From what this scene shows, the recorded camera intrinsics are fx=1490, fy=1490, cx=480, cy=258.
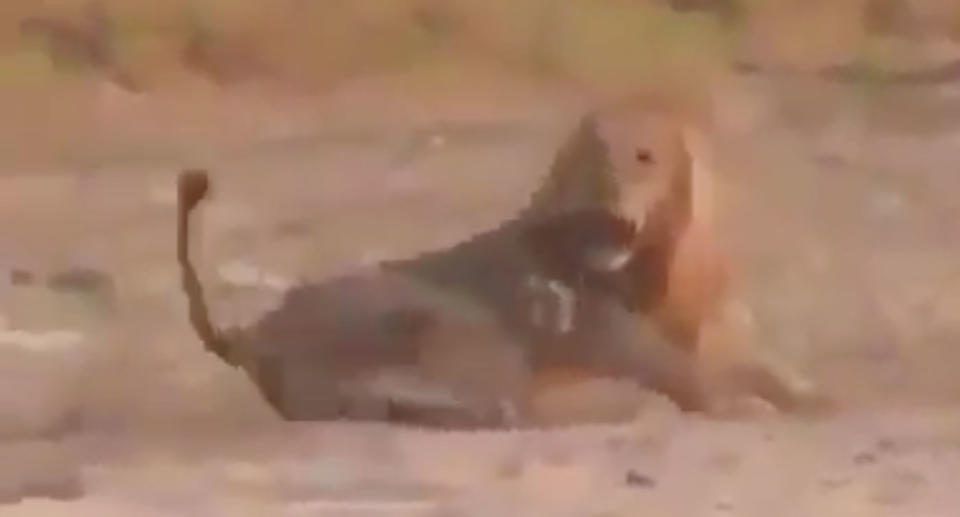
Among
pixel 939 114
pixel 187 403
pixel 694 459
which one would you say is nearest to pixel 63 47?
pixel 187 403

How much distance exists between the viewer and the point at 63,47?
1135 mm

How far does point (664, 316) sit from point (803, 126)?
0.28 meters

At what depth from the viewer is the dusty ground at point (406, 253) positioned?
0.94 metres

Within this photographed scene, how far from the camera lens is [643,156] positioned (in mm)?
990

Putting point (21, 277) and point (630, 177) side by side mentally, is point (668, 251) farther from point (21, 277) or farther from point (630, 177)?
point (21, 277)

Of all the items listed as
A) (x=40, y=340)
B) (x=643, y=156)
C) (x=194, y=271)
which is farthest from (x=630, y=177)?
(x=40, y=340)

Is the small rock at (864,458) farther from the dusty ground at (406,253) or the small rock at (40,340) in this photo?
the small rock at (40,340)

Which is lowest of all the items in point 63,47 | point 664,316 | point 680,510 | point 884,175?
point 680,510

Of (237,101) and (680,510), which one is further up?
(237,101)

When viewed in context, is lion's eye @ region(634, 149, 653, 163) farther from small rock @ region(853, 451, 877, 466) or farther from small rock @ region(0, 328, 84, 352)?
small rock @ region(0, 328, 84, 352)

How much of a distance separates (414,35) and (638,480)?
41 centimetres

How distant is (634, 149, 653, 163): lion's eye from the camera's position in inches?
38.9

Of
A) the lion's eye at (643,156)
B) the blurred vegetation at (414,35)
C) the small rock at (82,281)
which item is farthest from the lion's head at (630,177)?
the small rock at (82,281)

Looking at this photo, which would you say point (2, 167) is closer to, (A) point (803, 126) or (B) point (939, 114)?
(A) point (803, 126)
